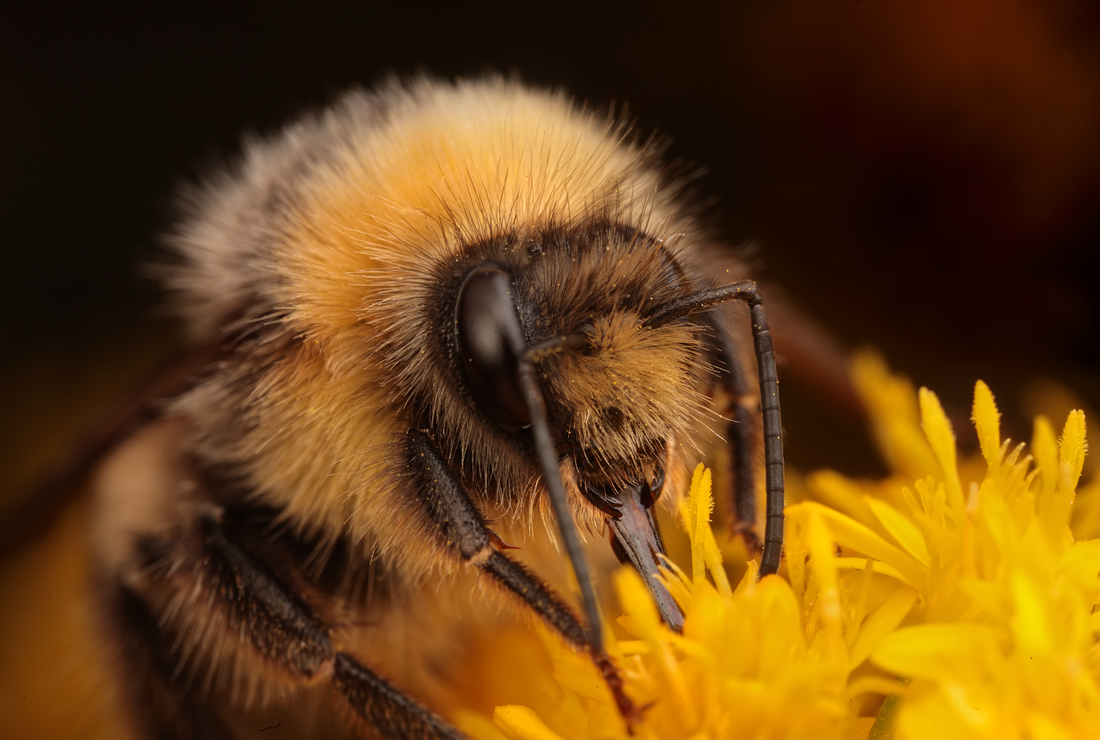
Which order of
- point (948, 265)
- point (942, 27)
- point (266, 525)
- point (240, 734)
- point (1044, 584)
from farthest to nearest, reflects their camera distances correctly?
point (948, 265) → point (942, 27) → point (240, 734) → point (266, 525) → point (1044, 584)

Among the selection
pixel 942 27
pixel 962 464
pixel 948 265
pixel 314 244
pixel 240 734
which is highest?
pixel 942 27

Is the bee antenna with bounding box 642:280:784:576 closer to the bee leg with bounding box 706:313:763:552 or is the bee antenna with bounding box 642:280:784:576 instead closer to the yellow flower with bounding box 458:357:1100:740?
the yellow flower with bounding box 458:357:1100:740

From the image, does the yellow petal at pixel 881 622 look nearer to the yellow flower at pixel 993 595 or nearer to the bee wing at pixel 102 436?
the yellow flower at pixel 993 595

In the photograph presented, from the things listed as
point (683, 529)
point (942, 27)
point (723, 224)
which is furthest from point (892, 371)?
point (683, 529)

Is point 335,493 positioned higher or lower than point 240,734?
higher

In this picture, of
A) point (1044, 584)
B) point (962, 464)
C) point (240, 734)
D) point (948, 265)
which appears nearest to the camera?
point (1044, 584)

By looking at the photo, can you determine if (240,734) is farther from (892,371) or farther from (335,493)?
(892,371)

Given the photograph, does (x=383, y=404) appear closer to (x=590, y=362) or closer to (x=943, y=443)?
(x=590, y=362)
